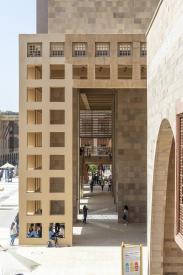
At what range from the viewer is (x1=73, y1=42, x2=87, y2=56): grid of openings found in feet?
90.8

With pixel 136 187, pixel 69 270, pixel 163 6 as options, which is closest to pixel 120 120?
pixel 136 187

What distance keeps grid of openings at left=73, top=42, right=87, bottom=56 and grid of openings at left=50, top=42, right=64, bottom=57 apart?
0.68m

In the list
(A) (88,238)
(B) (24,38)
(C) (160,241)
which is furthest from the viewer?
(A) (88,238)

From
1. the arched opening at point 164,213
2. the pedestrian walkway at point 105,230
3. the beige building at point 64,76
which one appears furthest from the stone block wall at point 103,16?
the arched opening at point 164,213

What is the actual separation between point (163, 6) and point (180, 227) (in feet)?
20.1

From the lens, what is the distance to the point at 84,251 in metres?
26.2

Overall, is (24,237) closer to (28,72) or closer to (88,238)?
(88,238)

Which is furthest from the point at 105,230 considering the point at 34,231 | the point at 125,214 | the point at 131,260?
the point at 131,260

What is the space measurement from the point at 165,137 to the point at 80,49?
13.0 metres

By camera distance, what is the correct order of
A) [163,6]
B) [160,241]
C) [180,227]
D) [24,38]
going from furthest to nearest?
[24,38] → [160,241] → [163,6] → [180,227]

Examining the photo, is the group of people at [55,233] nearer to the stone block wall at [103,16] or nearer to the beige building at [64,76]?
the beige building at [64,76]

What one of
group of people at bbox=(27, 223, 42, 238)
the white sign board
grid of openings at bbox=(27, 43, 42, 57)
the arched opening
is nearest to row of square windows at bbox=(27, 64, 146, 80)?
grid of openings at bbox=(27, 43, 42, 57)

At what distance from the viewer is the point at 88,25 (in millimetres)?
30672

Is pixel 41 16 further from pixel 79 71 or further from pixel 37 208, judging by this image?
pixel 37 208
